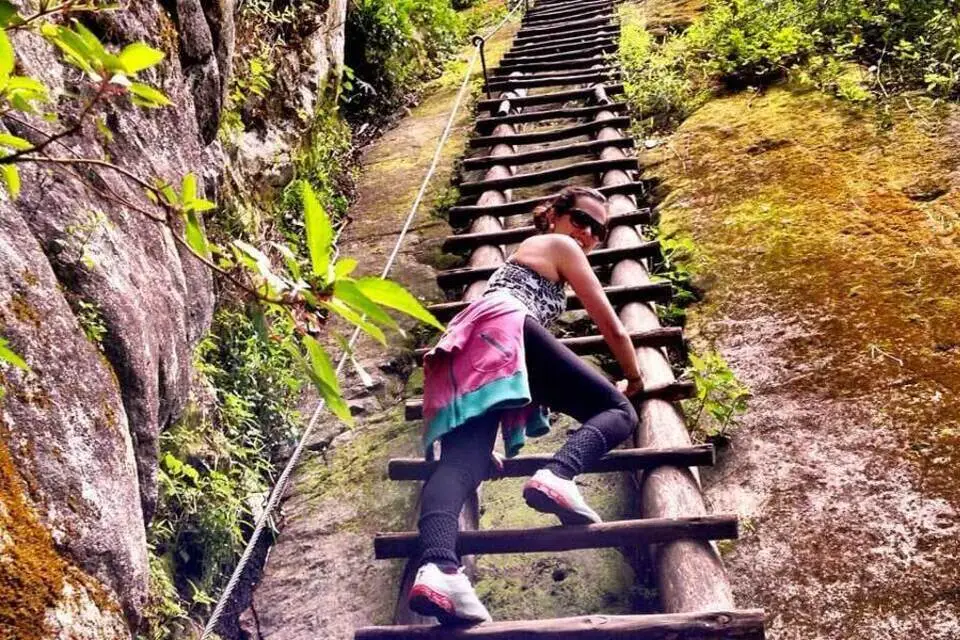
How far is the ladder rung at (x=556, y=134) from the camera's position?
503 cm

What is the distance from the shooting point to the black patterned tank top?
2.50 metres

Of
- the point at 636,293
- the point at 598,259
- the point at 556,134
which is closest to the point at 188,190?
the point at 636,293

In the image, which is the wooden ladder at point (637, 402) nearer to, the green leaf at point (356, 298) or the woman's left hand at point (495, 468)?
the woman's left hand at point (495, 468)

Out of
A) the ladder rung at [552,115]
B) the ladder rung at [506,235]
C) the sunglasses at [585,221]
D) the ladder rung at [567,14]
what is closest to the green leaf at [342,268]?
the sunglasses at [585,221]

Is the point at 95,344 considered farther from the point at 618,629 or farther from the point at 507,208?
the point at 507,208

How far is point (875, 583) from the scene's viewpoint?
2141 mm

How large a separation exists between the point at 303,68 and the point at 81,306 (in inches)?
129

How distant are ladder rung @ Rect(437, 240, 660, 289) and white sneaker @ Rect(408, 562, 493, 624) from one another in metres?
1.90

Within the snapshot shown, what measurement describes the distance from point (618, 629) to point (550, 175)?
3165 millimetres

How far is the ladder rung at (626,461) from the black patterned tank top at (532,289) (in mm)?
485

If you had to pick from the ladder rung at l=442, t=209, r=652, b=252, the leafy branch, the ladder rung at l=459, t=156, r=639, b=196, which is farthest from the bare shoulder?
the ladder rung at l=459, t=156, r=639, b=196

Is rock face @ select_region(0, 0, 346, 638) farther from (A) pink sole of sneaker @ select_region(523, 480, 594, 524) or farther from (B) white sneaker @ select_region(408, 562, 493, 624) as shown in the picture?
(A) pink sole of sneaker @ select_region(523, 480, 594, 524)

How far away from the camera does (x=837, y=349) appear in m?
2.90

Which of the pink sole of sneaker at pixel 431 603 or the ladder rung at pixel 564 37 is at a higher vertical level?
the ladder rung at pixel 564 37
